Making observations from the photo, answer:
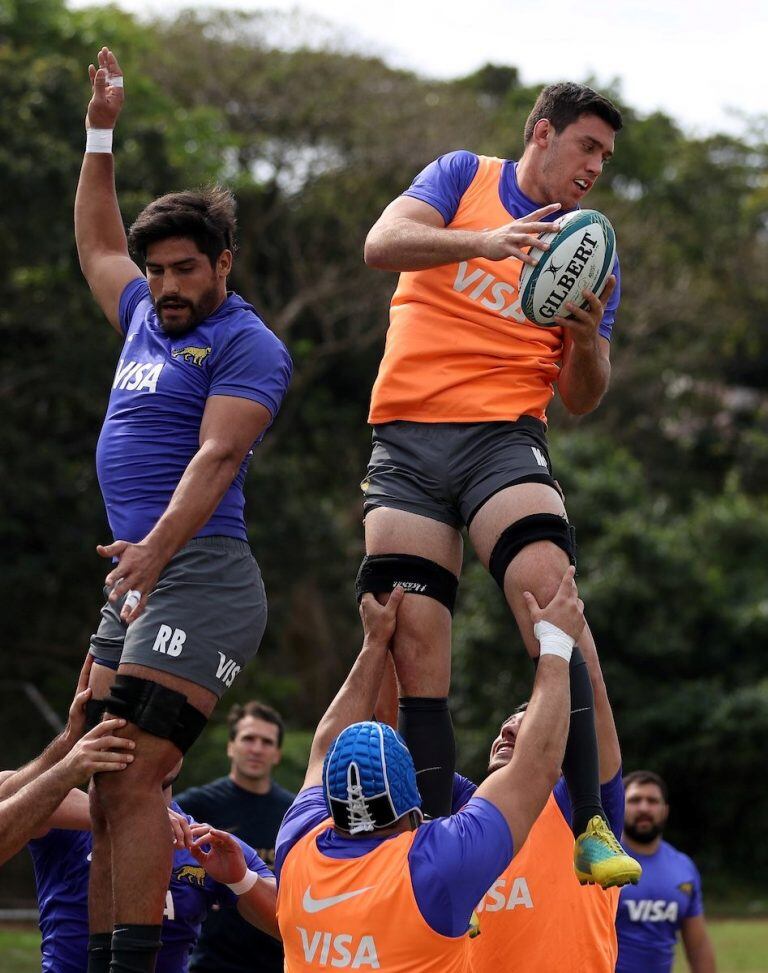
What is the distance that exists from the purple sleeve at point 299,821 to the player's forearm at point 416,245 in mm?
1876

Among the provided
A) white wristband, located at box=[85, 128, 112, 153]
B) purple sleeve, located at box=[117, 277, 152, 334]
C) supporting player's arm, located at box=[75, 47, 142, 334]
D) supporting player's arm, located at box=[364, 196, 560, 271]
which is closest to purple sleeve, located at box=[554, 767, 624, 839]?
supporting player's arm, located at box=[364, 196, 560, 271]

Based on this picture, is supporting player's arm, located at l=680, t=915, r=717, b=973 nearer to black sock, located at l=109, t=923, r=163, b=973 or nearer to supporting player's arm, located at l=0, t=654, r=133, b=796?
supporting player's arm, located at l=0, t=654, r=133, b=796

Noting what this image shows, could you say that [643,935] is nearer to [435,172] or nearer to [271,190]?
[435,172]

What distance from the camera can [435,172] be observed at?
216 inches

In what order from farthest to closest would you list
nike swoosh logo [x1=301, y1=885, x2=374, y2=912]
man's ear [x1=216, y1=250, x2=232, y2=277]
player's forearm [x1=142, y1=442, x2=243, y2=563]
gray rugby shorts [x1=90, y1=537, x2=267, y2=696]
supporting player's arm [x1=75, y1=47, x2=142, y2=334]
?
supporting player's arm [x1=75, y1=47, x2=142, y2=334], man's ear [x1=216, y1=250, x2=232, y2=277], gray rugby shorts [x1=90, y1=537, x2=267, y2=696], player's forearm [x1=142, y1=442, x2=243, y2=563], nike swoosh logo [x1=301, y1=885, x2=374, y2=912]

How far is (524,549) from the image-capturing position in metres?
5.00

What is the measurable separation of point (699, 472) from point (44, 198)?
59.5 ft

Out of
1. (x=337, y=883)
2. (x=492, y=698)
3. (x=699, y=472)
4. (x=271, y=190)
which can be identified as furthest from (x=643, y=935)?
(x=699, y=472)

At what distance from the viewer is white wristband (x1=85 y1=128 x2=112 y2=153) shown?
587 centimetres

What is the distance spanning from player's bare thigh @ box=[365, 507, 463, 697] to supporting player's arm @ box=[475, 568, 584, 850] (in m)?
0.67

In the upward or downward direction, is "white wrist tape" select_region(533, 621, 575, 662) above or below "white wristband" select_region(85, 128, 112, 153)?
below

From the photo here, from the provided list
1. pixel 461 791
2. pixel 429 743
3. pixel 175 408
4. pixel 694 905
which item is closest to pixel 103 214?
pixel 175 408

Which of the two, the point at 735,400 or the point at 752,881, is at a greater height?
the point at 735,400

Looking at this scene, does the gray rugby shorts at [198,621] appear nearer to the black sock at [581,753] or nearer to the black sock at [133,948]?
the black sock at [133,948]
